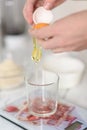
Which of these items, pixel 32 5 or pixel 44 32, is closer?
pixel 44 32

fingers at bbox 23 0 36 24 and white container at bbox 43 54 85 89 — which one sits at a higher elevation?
fingers at bbox 23 0 36 24

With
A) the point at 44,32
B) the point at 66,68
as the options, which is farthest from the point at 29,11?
the point at 66,68

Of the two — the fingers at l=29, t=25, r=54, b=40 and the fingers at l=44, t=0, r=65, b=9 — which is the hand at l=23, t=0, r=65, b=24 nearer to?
the fingers at l=44, t=0, r=65, b=9

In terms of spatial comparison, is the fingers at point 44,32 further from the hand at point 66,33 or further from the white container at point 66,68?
the white container at point 66,68

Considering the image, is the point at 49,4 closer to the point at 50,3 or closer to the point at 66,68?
the point at 50,3

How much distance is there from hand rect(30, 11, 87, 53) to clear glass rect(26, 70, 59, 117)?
14cm

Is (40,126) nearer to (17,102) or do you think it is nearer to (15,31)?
(17,102)

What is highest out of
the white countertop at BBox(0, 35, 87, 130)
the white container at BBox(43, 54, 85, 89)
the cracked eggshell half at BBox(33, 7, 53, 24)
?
the cracked eggshell half at BBox(33, 7, 53, 24)

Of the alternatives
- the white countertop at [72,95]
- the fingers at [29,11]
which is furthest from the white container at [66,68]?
the fingers at [29,11]

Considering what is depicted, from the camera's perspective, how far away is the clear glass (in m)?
0.77

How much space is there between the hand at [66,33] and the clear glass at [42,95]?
0.47 feet

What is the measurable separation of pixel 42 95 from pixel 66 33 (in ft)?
0.81

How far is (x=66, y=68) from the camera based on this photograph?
3.29 feet

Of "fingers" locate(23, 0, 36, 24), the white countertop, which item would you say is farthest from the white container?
"fingers" locate(23, 0, 36, 24)
